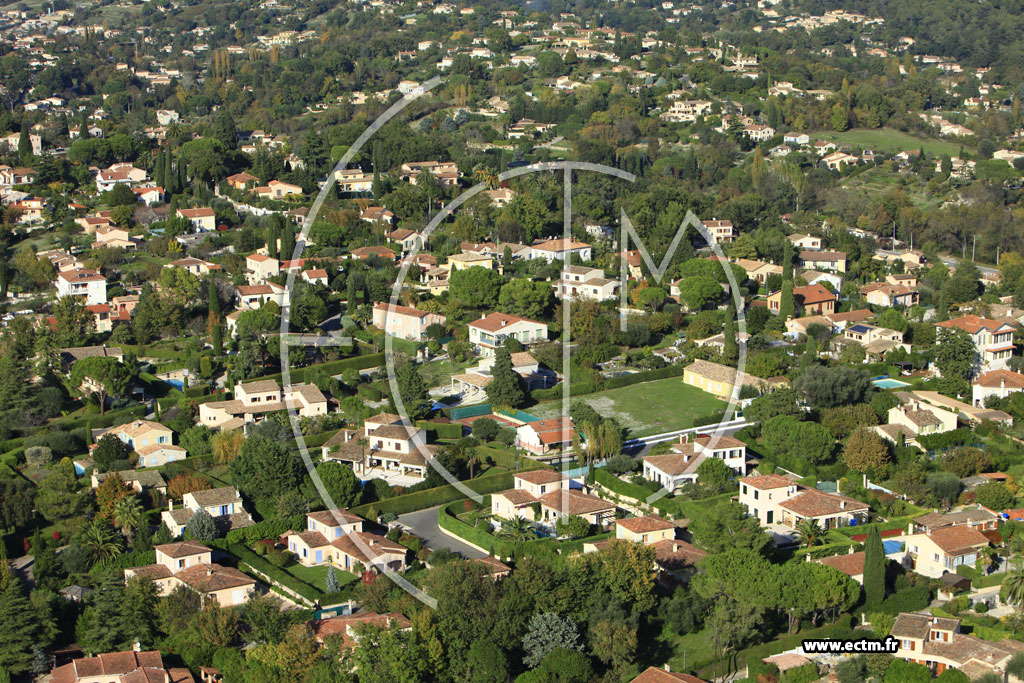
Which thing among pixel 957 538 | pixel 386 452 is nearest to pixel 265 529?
pixel 386 452

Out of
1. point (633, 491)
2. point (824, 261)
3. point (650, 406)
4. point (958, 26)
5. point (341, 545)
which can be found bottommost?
point (824, 261)

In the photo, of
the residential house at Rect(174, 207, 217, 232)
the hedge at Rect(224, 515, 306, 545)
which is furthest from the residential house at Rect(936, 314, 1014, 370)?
the residential house at Rect(174, 207, 217, 232)

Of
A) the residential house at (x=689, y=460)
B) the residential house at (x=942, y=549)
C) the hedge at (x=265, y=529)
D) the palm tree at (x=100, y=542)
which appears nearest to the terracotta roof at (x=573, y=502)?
the residential house at (x=689, y=460)

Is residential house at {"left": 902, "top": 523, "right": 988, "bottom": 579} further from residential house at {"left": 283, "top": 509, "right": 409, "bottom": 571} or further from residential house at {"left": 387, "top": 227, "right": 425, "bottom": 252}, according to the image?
residential house at {"left": 387, "top": 227, "right": 425, "bottom": 252}

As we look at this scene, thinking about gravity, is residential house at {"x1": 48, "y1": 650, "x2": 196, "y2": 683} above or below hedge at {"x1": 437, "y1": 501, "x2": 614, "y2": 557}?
above

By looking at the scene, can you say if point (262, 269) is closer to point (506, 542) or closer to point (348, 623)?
point (506, 542)

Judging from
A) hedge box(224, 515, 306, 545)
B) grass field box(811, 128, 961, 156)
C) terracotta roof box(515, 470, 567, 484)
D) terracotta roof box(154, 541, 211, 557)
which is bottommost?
grass field box(811, 128, 961, 156)
